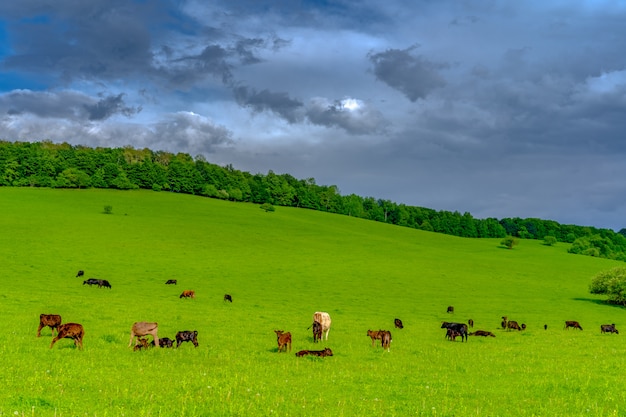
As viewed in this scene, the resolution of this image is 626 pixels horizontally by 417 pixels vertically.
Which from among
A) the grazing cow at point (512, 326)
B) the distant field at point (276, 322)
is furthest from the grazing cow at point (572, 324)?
the grazing cow at point (512, 326)

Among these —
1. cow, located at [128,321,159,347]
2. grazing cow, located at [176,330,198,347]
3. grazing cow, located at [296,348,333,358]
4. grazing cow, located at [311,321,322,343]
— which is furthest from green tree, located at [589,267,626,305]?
cow, located at [128,321,159,347]

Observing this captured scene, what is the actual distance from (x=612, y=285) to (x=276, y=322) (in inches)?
2045

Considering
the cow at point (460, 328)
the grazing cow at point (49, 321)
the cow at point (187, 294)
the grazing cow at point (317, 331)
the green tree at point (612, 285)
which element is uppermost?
the green tree at point (612, 285)

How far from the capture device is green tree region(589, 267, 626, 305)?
60406 millimetres

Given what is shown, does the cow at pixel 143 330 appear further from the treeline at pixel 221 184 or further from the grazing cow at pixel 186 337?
the treeline at pixel 221 184

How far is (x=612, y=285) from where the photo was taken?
61.6m

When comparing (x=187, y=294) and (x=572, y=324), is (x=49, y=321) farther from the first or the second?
(x=572, y=324)

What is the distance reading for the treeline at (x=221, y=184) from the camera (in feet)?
427

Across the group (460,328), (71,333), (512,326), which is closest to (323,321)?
(460,328)

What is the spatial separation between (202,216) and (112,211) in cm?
2029

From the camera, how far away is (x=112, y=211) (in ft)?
344

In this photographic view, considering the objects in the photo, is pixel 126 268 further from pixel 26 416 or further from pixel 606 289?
pixel 606 289

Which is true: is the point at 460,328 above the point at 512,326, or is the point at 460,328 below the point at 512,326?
above

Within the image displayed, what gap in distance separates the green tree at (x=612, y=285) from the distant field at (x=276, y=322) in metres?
2.70
